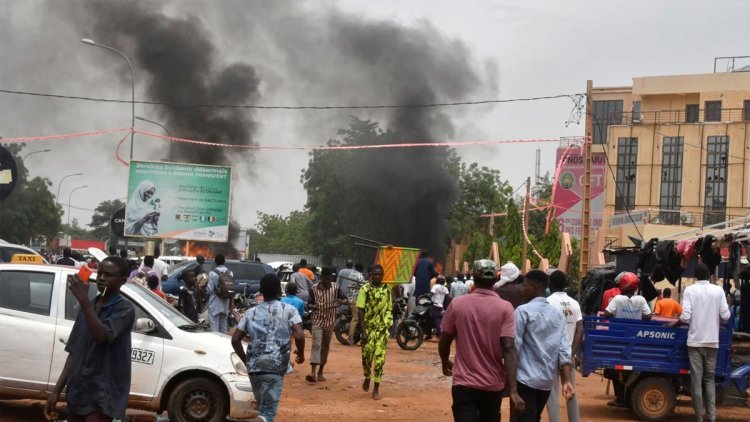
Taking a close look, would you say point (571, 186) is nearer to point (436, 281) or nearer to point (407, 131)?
point (407, 131)

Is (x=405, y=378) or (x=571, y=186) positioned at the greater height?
(x=571, y=186)

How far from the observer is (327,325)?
13859 mm

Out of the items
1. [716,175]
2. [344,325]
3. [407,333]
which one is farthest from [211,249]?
[716,175]

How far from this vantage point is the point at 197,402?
30.2 ft

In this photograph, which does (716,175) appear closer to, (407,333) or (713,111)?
(713,111)

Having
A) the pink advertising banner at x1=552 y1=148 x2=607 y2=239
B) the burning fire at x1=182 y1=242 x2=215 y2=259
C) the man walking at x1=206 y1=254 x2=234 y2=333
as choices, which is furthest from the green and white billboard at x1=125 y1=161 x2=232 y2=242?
the pink advertising banner at x1=552 y1=148 x2=607 y2=239

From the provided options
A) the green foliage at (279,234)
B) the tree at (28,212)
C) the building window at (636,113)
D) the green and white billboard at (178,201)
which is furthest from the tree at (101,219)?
the green and white billboard at (178,201)

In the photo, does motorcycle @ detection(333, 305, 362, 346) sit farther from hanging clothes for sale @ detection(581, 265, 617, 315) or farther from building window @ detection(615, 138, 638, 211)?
building window @ detection(615, 138, 638, 211)

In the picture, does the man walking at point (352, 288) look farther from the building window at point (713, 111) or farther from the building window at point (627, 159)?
the building window at point (713, 111)

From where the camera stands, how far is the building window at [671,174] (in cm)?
5931

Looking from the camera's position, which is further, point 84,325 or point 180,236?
point 180,236

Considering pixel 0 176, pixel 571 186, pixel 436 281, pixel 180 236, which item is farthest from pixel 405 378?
pixel 571 186

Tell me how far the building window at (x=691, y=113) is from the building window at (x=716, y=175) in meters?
2.37

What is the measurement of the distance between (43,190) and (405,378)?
170ft
